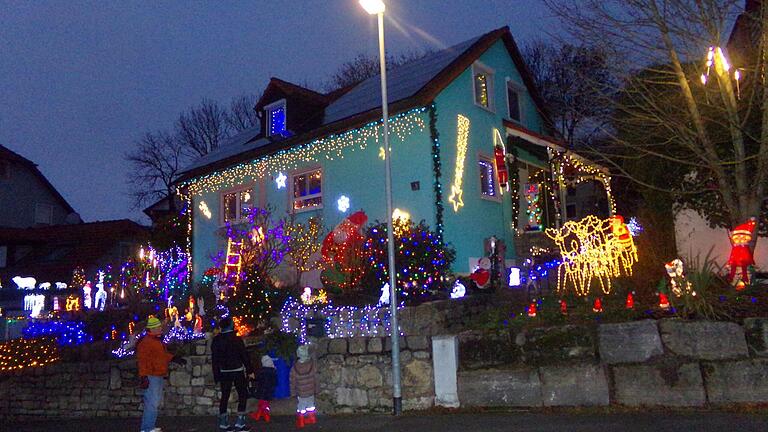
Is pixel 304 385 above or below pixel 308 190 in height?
below

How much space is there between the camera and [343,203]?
18.0m

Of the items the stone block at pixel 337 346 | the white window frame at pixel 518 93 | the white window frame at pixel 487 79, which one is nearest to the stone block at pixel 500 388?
the stone block at pixel 337 346

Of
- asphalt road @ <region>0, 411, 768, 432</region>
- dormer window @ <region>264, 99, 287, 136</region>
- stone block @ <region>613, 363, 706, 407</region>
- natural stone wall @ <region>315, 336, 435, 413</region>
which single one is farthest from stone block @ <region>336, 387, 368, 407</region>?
dormer window @ <region>264, 99, 287, 136</region>

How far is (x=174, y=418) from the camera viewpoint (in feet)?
40.4

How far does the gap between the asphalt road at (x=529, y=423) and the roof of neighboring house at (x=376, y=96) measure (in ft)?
28.7

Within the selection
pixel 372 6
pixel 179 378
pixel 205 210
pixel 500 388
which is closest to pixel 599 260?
pixel 500 388

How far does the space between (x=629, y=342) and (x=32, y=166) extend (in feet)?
113

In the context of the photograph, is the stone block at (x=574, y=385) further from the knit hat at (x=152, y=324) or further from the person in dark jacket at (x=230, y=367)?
the knit hat at (x=152, y=324)

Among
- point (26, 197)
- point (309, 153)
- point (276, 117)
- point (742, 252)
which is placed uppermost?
point (26, 197)

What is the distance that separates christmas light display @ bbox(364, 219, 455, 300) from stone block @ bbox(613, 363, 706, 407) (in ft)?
17.8

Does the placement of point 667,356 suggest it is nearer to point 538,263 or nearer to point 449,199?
point 538,263

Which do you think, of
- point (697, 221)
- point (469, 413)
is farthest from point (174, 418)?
point (697, 221)

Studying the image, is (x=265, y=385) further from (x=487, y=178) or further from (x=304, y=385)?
(x=487, y=178)

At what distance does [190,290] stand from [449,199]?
9.81m
